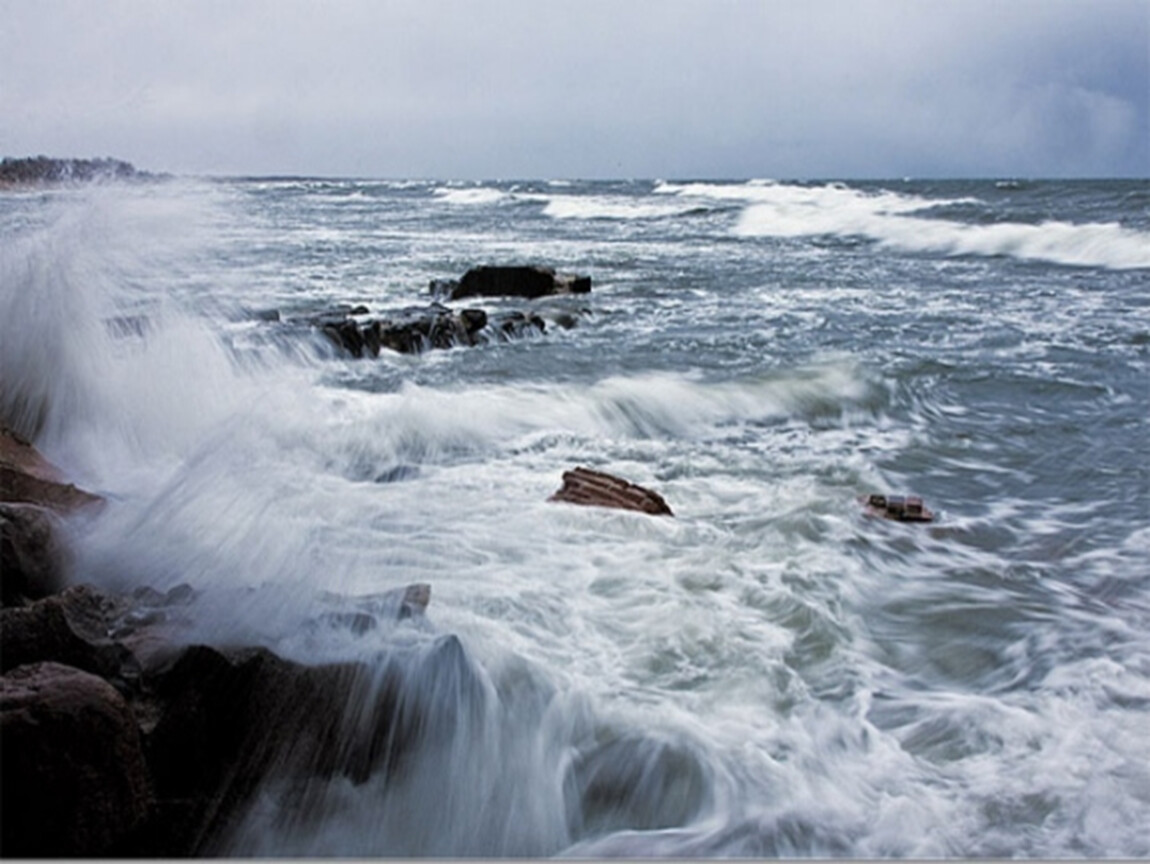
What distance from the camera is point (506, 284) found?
13.8 m

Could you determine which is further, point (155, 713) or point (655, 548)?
point (655, 548)

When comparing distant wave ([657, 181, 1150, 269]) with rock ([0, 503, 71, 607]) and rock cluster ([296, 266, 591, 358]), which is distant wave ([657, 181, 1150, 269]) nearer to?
rock cluster ([296, 266, 591, 358])

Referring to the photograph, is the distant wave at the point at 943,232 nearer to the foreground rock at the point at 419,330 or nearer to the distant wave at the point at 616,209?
the distant wave at the point at 616,209

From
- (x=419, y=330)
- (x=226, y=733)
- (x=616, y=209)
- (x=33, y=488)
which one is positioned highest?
(x=33, y=488)

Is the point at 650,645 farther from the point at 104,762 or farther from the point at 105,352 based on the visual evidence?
the point at 105,352

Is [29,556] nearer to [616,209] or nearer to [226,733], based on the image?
[226,733]

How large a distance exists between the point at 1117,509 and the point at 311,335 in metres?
7.19

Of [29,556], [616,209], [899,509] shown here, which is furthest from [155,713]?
[616,209]

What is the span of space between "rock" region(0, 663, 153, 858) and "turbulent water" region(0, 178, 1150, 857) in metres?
0.35

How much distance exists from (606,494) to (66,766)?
3137mm

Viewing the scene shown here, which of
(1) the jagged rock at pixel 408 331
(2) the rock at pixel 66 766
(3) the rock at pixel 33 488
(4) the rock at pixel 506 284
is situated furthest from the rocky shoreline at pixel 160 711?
(4) the rock at pixel 506 284

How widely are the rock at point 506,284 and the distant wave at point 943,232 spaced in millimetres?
11704

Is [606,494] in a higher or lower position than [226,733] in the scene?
lower

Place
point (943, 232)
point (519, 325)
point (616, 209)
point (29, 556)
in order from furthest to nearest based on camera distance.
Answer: point (616, 209) < point (943, 232) < point (519, 325) < point (29, 556)
